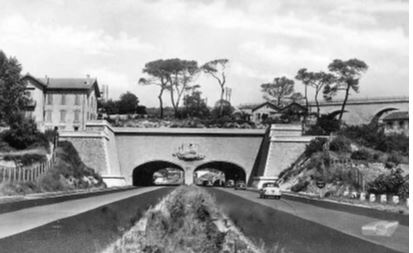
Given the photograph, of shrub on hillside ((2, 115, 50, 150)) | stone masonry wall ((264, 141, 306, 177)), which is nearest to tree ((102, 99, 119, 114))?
stone masonry wall ((264, 141, 306, 177))

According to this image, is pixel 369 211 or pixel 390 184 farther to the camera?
pixel 390 184

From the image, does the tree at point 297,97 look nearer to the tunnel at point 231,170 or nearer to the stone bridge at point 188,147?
the tunnel at point 231,170

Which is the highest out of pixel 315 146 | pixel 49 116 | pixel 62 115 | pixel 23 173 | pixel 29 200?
pixel 62 115

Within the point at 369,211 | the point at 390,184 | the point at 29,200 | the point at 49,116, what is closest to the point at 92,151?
the point at 49,116

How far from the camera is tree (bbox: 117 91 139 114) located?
122312 mm

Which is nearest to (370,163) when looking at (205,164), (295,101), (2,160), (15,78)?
(205,164)

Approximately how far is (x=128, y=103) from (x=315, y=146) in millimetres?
59624

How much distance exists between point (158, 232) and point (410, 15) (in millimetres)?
7649

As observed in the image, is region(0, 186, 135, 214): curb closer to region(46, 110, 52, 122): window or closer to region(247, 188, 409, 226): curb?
region(247, 188, 409, 226): curb

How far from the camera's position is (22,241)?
47.8ft

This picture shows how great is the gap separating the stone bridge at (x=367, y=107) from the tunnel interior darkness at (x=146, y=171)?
36.4 m

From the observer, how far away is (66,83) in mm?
89625

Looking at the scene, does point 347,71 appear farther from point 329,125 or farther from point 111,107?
point 111,107

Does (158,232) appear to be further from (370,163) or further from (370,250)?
(370,163)
